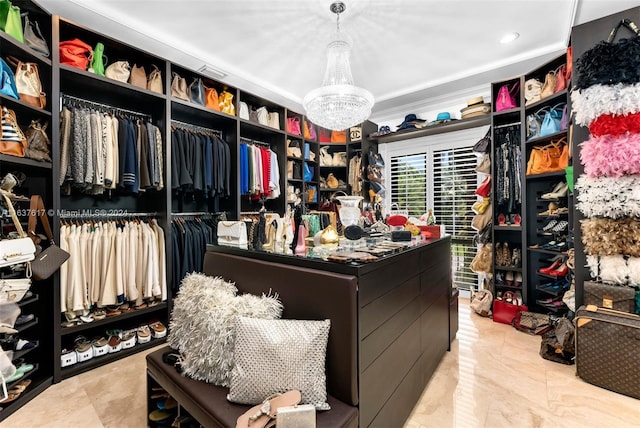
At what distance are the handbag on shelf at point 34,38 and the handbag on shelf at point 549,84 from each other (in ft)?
14.4

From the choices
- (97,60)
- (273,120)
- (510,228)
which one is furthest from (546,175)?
(97,60)

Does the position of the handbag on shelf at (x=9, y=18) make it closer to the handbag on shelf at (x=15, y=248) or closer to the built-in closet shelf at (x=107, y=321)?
the handbag on shelf at (x=15, y=248)

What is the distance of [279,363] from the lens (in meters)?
1.13

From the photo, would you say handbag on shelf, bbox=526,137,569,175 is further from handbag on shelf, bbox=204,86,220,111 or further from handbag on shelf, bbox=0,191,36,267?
handbag on shelf, bbox=0,191,36,267

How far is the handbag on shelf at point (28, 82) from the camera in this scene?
2012 millimetres

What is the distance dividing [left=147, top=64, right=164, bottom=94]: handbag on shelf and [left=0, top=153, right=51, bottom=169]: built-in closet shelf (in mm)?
1109

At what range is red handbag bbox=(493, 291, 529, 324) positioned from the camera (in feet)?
10.5

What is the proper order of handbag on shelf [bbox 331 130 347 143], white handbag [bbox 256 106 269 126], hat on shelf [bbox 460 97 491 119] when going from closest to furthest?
hat on shelf [bbox 460 97 491 119] < white handbag [bbox 256 106 269 126] < handbag on shelf [bbox 331 130 347 143]

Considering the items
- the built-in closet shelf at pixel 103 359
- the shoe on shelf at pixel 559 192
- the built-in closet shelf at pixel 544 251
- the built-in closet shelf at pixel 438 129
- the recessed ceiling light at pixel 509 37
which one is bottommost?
the built-in closet shelf at pixel 103 359

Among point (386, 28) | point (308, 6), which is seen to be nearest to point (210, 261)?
point (308, 6)

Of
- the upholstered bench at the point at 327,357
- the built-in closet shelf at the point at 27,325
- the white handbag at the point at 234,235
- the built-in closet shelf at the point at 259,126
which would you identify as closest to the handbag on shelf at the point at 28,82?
the built-in closet shelf at the point at 27,325

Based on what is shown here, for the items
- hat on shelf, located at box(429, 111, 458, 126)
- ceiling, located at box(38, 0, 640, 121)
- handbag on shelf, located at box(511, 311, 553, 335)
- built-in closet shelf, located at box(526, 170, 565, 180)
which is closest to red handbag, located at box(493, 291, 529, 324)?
handbag on shelf, located at box(511, 311, 553, 335)

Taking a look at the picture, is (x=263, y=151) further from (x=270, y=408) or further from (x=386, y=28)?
(x=270, y=408)

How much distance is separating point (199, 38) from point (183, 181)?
147 centimetres
